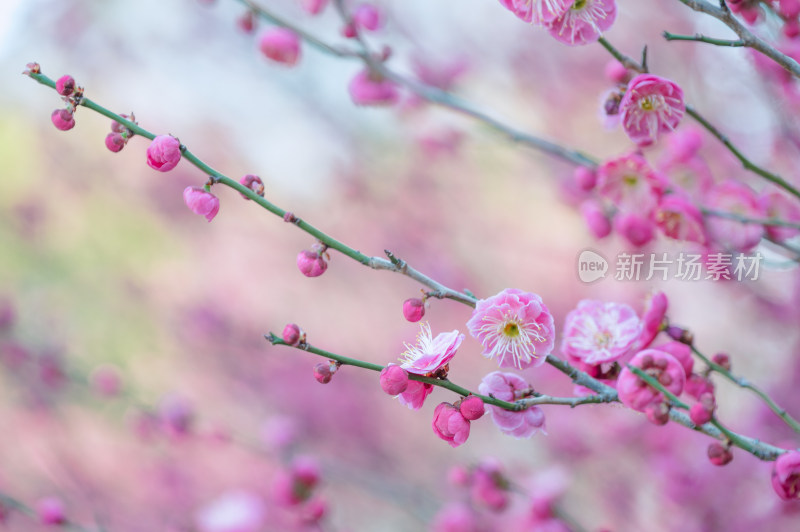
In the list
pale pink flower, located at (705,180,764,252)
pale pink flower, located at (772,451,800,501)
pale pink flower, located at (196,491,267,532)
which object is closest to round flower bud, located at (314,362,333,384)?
pale pink flower, located at (772,451,800,501)

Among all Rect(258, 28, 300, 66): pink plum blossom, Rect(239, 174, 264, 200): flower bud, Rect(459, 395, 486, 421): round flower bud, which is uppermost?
Rect(258, 28, 300, 66): pink plum blossom

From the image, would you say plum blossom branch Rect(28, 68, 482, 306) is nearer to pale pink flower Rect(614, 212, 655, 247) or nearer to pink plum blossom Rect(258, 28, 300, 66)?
pale pink flower Rect(614, 212, 655, 247)

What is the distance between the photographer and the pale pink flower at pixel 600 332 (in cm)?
85

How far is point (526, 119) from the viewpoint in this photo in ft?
11.9

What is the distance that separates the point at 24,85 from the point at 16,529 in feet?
11.9

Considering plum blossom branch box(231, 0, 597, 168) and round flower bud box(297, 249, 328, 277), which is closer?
round flower bud box(297, 249, 328, 277)

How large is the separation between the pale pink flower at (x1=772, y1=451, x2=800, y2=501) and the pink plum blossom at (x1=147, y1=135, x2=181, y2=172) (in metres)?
0.82

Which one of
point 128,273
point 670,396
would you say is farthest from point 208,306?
point 670,396

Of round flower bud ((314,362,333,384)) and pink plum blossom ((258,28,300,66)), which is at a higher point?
pink plum blossom ((258,28,300,66))

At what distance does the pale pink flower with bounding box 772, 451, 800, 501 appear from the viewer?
76cm

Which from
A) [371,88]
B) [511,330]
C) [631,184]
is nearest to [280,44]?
[371,88]

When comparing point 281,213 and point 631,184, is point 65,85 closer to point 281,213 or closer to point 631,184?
point 281,213

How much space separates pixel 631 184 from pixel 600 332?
0.45 m

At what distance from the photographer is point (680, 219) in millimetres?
1152
